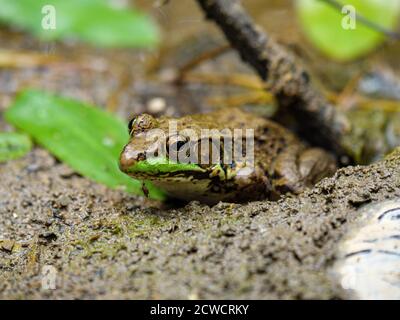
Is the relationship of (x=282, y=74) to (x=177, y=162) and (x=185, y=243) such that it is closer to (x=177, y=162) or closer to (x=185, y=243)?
(x=177, y=162)

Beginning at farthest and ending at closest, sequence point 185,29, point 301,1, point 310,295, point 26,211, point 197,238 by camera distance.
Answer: point 185,29 < point 301,1 < point 26,211 < point 197,238 < point 310,295

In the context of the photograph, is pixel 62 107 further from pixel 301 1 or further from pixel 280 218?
pixel 301 1

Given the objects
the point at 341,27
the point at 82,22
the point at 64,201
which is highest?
the point at 82,22

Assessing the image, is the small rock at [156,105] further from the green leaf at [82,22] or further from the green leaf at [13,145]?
the green leaf at [13,145]

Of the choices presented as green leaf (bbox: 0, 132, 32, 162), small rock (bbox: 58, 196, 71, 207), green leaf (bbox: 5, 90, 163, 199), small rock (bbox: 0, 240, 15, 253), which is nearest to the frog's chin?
green leaf (bbox: 5, 90, 163, 199)

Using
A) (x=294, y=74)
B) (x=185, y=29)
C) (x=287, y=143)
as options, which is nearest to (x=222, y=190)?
(x=287, y=143)

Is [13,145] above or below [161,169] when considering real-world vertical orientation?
above

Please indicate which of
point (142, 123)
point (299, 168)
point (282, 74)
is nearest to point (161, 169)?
point (142, 123)

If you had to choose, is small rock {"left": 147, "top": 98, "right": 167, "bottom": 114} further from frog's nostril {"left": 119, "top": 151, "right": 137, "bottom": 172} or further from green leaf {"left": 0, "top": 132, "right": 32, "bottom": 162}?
frog's nostril {"left": 119, "top": 151, "right": 137, "bottom": 172}
